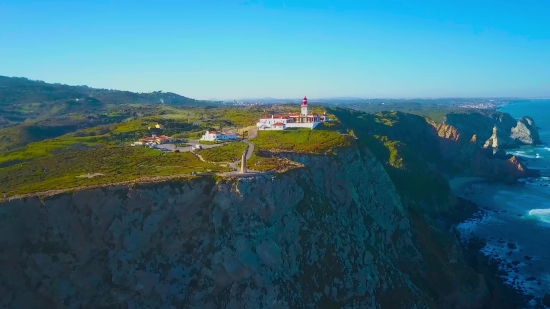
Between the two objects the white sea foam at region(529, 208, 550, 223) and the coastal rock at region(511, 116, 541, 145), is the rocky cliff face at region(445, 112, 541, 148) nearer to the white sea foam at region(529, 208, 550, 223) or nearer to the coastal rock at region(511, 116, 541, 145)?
the coastal rock at region(511, 116, 541, 145)

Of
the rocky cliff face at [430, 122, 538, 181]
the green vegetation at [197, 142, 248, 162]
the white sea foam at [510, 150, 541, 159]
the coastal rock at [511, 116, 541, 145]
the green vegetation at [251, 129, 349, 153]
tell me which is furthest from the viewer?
the coastal rock at [511, 116, 541, 145]

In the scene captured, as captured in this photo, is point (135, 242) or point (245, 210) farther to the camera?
point (245, 210)

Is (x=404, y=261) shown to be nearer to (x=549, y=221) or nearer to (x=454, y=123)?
(x=549, y=221)

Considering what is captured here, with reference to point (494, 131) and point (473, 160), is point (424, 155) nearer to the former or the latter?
point (473, 160)

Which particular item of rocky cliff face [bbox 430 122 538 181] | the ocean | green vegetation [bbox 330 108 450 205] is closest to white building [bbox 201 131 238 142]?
green vegetation [bbox 330 108 450 205]

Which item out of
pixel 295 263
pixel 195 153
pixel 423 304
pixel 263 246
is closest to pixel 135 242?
pixel 263 246

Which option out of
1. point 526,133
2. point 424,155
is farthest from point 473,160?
point 526,133
